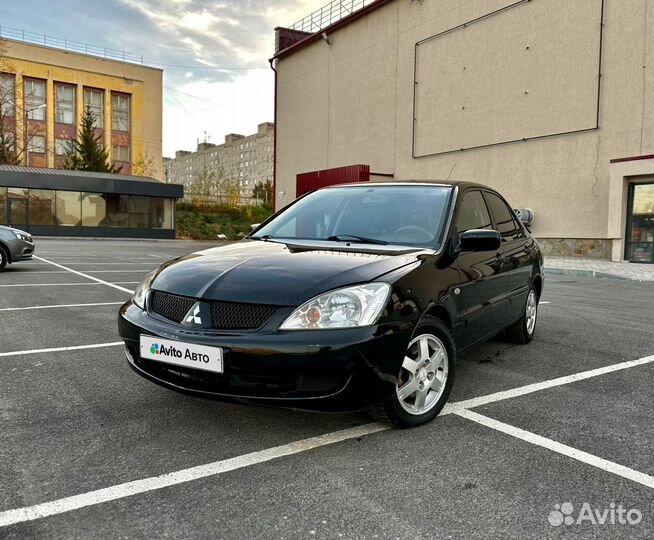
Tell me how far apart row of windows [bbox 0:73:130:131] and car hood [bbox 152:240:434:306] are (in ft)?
175

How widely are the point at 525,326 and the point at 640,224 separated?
15.6m

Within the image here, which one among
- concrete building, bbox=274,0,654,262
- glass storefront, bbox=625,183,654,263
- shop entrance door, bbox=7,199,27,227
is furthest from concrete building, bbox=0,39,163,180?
glass storefront, bbox=625,183,654,263

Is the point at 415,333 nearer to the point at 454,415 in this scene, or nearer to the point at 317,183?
the point at 454,415

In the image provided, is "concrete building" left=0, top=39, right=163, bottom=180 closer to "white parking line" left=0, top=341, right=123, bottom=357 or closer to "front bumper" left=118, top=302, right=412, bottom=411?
"white parking line" left=0, top=341, right=123, bottom=357

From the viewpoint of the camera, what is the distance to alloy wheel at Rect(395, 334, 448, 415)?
10.1 feet

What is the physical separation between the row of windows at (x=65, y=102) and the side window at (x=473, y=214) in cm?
5337

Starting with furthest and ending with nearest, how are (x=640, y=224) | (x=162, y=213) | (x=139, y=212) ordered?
(x=162, y=213) → (x=139, y=212) → (x=640, y=224)

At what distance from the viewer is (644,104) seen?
17828 mm

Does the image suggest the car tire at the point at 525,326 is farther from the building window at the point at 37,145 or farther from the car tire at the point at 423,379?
the building window at the point at 37,145

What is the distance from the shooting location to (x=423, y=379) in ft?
10.4

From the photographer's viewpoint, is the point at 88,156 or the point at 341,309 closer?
the point at 341,309

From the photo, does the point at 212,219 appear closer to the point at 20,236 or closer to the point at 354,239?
the point at 20,236

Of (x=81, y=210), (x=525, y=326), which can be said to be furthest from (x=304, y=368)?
(x=81, y=210)

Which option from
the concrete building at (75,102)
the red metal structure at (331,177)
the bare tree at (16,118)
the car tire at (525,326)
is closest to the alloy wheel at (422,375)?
the car tire at (525,326)
